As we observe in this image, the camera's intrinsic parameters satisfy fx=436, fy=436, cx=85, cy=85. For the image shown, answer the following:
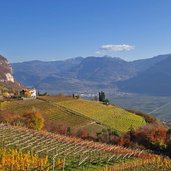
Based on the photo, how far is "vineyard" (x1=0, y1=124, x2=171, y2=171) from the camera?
913 inches

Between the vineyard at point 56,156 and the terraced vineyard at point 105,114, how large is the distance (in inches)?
1620

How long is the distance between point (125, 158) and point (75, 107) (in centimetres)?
5600

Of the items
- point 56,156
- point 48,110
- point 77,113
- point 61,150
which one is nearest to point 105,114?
point 77,113

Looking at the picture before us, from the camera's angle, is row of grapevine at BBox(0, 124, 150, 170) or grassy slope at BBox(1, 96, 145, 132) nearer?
row of grapevine at BBox(0, 124, 150, 170)

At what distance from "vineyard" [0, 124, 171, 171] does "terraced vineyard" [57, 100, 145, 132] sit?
41.1 meters

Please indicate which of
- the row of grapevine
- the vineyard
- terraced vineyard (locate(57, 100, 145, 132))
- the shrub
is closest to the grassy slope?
terraced vineyard (locate(57, 100, 145, 132))

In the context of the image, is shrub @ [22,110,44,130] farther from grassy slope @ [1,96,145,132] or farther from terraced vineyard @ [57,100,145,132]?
terraced vineyard @ [57,100,145,132]

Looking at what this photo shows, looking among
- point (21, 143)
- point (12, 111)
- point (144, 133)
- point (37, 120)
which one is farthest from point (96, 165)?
point (12, 111)

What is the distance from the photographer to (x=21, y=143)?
1233 inches

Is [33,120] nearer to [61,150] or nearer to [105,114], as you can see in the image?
[105,114]

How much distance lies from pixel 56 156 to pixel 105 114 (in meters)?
61.6

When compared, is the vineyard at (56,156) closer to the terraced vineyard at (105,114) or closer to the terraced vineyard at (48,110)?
the terraced vineyard at (48,110)

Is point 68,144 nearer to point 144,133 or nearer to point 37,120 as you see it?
point 144,133

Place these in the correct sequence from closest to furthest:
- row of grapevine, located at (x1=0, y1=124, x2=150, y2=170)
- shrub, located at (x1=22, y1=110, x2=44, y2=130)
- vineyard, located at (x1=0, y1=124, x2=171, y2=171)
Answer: vineyard, located at (x1=0, y1=124, x2=171, y2=171)
row of grapevine, located at (x1=0, y1=124, x2=150, y2=170)
shrub, located at (x1=22, y1=110, x2=44, y2=130)
